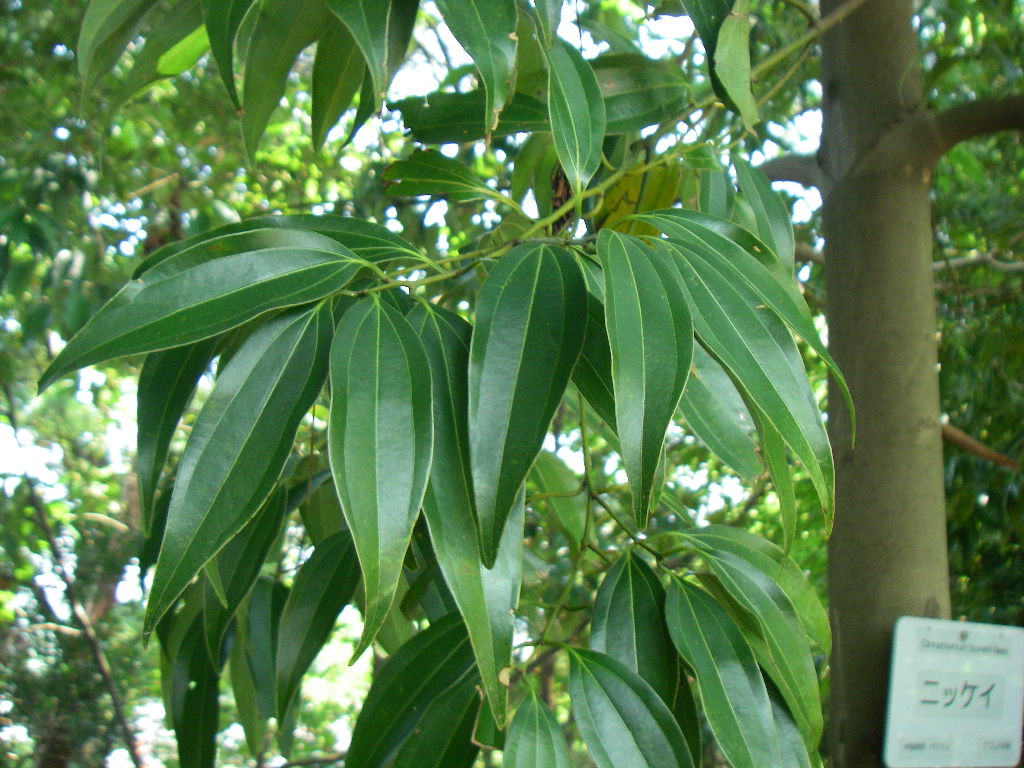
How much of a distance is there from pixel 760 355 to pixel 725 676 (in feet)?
0.58

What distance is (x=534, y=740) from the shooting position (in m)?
0.45

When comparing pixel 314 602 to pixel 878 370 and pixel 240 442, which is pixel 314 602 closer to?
pixel 240 442

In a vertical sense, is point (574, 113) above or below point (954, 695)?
above

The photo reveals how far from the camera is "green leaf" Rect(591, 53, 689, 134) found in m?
0.65

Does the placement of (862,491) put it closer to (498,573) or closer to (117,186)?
(498,573)

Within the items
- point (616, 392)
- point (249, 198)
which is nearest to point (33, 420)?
point (249, 198)

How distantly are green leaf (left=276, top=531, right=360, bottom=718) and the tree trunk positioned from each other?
14.7 inches

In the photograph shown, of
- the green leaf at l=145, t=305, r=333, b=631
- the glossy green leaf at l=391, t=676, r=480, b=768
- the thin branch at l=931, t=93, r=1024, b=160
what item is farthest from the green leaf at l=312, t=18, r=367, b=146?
the thin branch at l=931, t=93, r=1024, b=160

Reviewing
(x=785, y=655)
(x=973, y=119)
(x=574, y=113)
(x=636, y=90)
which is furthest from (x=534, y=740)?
(x=973, y=119)

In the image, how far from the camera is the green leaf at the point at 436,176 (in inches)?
23.4

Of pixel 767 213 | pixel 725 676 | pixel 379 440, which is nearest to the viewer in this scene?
pixel 379 440

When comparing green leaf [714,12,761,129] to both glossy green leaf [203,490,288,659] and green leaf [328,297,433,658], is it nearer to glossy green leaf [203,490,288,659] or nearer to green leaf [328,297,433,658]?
green leaf [328,297,433,658]

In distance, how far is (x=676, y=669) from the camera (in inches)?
20.6

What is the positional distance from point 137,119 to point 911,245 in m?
1.77
